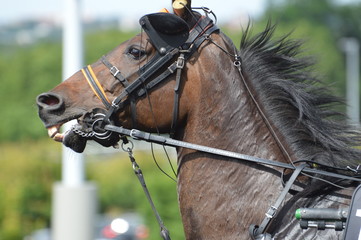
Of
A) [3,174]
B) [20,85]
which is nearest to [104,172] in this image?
[3,174]

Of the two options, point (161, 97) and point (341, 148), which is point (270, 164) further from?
point (161, 97)

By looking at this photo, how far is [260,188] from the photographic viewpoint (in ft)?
14.0

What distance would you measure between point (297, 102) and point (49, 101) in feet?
5.08

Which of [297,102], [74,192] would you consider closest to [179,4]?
[297,102]

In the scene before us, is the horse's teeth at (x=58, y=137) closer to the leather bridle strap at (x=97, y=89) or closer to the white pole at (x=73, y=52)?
the leather bridle strap at (x=97, y=89)

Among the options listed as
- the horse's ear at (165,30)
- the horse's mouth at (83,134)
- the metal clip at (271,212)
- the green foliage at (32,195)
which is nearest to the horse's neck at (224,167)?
the metal clip at (271,212)

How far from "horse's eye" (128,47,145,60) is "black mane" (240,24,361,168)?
0.65m

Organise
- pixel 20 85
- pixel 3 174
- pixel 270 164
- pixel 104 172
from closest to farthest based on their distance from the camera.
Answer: pixel 270 164
pixel 3 174
pixel 104 172
pixel 20 85

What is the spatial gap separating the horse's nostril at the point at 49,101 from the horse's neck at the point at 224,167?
81 centimetres

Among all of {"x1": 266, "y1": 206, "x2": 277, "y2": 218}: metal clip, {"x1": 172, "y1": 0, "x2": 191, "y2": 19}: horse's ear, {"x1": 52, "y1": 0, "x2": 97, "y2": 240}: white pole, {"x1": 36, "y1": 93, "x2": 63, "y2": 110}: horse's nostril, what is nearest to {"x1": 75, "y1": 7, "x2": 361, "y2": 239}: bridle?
{"x1": 172, "y1": 0, "x2": 191, "y2": 19}: horse's ear

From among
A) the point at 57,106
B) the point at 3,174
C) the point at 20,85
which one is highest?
the point at 20,85

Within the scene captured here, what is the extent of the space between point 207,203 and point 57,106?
110cm

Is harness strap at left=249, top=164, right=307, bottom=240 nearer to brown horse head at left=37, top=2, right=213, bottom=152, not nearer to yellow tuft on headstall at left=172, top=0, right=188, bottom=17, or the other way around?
brown horse head at left=37, top=2, right=213, bottom=152

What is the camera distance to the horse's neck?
4258 millimetres
